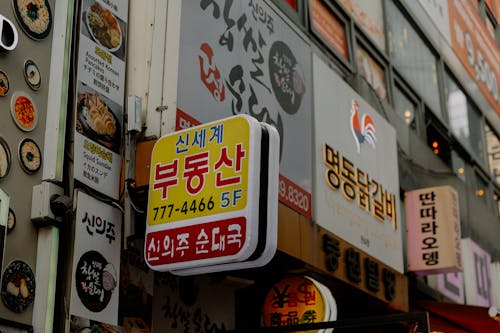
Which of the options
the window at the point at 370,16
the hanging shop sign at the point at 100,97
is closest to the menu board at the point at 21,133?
the hanging shop sign at the point at 100,97

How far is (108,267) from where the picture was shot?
8.77 m

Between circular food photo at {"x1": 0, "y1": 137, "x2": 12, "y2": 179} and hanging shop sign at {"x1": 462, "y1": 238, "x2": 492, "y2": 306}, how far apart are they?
12.7m

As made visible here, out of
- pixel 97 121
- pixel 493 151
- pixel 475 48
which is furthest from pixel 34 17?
pixel 493 151

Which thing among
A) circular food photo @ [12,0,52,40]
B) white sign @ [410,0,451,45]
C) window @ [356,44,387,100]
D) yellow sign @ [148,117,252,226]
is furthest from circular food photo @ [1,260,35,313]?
white sign @ [410,0,451,45]

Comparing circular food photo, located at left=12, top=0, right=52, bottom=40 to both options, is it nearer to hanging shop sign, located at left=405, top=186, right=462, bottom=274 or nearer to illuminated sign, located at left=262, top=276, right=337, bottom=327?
illuminated sign, located at left=262, top=276, right=337, bottom=327

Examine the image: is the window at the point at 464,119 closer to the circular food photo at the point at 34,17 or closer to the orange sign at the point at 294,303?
the orange sign at the point at 294,303

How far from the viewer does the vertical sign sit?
7.93 metres

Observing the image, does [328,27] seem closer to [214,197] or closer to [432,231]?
[432,231]

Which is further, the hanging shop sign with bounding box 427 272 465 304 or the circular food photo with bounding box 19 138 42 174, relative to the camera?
the hanging shop sign with bounding box 427 272 465 304

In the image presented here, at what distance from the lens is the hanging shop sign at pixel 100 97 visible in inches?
350

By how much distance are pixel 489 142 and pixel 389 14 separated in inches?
310

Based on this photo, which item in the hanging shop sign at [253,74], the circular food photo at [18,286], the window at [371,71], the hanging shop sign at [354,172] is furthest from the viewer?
the window at [371,71]

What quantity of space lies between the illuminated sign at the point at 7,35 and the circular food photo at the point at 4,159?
944 mm

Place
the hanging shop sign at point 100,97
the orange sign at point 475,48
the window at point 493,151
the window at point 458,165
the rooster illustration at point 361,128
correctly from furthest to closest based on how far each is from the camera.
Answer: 1. the window at point 493,151
2. the orange sign at point 475,48
3. the window at point 458,165
4. the rooster illustration at point 361,128
5. the hanging shop sign at point 100,97
